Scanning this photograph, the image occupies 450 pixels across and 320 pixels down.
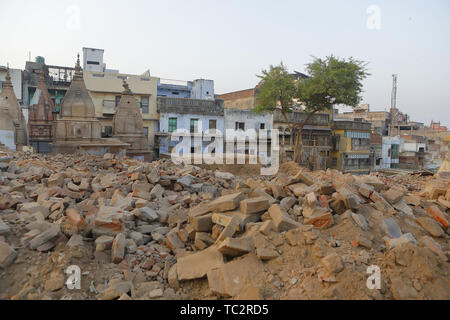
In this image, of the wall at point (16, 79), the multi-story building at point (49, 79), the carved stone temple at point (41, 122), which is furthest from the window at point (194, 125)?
the wall at point (16, 79)

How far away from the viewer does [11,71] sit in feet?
88.2

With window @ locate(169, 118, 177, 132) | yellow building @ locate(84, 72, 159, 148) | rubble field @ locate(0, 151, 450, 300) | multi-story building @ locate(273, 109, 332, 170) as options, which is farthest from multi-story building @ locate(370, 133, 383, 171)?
rubble field @ locate(0, 151, 450, 300)

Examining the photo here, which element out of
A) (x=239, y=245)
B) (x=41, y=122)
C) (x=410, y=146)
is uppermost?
(x=41, y=122)

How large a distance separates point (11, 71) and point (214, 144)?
18.1 metres

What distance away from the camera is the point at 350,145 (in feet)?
101

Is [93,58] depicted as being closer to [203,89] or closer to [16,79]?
[16,79]

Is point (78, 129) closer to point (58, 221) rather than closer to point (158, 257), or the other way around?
point (58, 221)

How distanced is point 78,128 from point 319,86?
46.2ft

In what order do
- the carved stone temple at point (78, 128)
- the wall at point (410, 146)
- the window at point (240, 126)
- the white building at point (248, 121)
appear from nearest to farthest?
the carved stone temple at point (78, 128) → the white building at point (248, 121) → the window at point (240, 126) → the wall at point (410, 146)

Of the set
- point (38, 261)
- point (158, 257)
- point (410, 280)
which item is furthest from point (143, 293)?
point (410, 280)

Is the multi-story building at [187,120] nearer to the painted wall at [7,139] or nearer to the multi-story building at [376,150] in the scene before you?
the painted wall at [7,139]

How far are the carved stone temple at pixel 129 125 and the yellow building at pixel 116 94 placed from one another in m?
6.74

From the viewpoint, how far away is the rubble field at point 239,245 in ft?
11.5

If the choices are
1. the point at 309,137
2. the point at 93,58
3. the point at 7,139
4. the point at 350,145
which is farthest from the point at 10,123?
the point at 350,145
